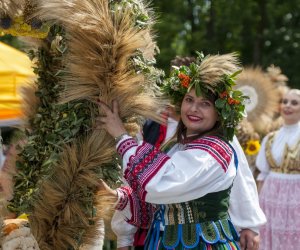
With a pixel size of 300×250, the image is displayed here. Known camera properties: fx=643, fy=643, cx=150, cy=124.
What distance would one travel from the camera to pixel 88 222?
2836mm

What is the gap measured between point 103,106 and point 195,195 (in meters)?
0.57

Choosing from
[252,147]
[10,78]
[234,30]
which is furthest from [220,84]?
[234,30]

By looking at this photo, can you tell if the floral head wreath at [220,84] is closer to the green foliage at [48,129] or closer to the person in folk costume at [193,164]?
the person in folk costume at [193,164]

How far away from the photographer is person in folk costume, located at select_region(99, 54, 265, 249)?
2.81 m

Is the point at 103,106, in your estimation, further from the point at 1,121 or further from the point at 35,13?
the point at 1,121

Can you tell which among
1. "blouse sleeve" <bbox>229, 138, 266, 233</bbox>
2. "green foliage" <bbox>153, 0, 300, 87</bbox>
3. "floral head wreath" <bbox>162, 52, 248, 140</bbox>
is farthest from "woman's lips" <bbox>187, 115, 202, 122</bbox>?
"green foliage" <bbox>153, 0, 300, 87</bbox>

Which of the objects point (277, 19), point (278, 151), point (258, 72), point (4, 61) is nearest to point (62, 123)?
point (4, 61)

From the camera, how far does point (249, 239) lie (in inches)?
128

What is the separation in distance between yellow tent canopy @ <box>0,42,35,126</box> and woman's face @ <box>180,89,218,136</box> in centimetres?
179

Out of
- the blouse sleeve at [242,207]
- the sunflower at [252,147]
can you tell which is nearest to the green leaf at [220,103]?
the blouse sleeve at [242,207]

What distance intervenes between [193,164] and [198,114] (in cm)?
32

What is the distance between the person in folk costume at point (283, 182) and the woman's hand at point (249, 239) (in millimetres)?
2803

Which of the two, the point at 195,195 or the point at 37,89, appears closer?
the point at 195,195

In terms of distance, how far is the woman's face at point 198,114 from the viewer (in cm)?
308
